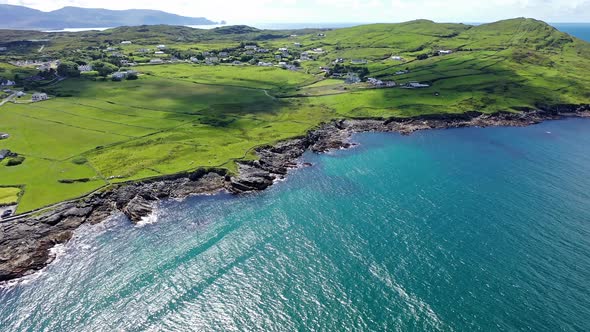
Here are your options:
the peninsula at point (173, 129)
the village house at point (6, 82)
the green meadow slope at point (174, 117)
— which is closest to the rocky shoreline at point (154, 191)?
the peninsula at point (173, 129)

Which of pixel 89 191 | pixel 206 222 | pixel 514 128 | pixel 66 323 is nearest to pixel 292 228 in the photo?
pixel 206 222

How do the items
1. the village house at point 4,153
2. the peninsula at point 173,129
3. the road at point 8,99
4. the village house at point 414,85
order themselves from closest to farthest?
the peninsula at point 173,129 → the village house at point 4,153 → the road at point 8,99 → the village house at point 414,85

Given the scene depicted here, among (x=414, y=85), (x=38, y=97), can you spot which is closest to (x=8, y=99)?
(x=38, y=97)

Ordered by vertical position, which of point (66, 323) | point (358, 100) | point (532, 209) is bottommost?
point (66, 323)

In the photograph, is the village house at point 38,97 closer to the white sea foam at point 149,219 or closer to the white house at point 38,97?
the white house at point 38,97

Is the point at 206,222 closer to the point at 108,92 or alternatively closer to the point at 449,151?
the point at 449,151

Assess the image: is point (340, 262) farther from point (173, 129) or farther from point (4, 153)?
point (4, 153)

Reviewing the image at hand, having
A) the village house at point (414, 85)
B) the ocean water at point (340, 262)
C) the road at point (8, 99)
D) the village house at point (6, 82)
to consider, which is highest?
the village house at point (414, 85)
